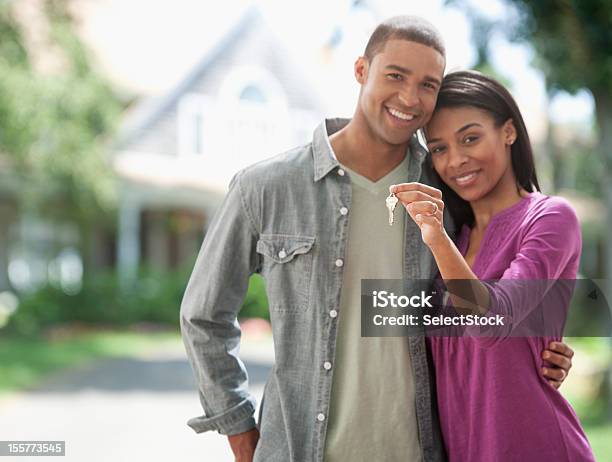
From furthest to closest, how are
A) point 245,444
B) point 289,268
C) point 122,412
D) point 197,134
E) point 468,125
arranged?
point 197,134 < point 122,412 < point 245,444 < point 289,268 < point 468,125

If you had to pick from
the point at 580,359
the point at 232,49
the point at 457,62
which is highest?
the point at 232,49

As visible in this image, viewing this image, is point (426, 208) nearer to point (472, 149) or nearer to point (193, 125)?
point (472, 149)

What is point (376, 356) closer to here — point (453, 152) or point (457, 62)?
point (453, 152)

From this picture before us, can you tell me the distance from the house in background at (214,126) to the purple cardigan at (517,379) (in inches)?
460

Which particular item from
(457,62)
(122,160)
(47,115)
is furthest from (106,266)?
(457,62)

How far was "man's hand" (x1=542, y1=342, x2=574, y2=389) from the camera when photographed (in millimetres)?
1896

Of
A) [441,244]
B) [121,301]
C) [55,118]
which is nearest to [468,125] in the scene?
[441,244]

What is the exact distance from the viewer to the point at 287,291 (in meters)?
2.07

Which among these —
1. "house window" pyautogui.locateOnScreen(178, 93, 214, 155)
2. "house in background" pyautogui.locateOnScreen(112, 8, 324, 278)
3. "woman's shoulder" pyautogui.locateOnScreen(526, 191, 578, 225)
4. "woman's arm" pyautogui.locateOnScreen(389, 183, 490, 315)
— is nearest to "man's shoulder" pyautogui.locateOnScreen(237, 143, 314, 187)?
"woman's arm" pyautogui.locateOnScreen(389, 183, 490, 315)

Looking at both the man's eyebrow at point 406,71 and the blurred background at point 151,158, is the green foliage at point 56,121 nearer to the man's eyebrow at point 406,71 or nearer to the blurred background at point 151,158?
the blurred background at point 151,158

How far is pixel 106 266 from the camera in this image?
16281 millimetres

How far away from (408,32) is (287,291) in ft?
2.34

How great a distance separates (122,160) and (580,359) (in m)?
8.14

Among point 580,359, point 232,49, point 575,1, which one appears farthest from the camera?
point 232,49
